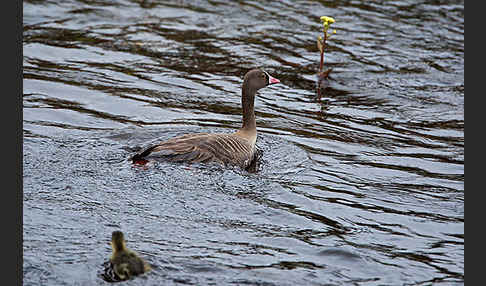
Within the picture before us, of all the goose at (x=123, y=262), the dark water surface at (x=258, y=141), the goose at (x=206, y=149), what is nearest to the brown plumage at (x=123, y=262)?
the goose at (x=123, y=262)

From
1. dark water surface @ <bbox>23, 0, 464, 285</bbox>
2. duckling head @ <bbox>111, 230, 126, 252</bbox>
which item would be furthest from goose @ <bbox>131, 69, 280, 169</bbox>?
duckling head @ <bbox>111, 230, 126, 252</bbox>

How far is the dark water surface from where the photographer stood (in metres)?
7.40

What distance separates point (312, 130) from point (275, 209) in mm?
3653

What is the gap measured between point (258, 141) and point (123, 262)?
5.16 metres

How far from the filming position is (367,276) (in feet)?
23.5

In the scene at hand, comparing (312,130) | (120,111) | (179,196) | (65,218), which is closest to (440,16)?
(312,130)

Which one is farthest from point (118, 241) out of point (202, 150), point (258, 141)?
point (258, 141)

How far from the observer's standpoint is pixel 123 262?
6582 millimetres

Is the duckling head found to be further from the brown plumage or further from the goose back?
the goose back

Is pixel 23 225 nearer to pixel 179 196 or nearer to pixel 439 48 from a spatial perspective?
pixel 179 196

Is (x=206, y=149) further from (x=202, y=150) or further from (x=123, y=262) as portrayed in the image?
(x=123, y=262)

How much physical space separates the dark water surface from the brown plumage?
0.33 ft

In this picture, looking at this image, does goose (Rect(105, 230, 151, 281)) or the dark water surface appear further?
the dark water surface

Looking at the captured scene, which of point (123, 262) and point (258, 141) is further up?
point (123, 262)
